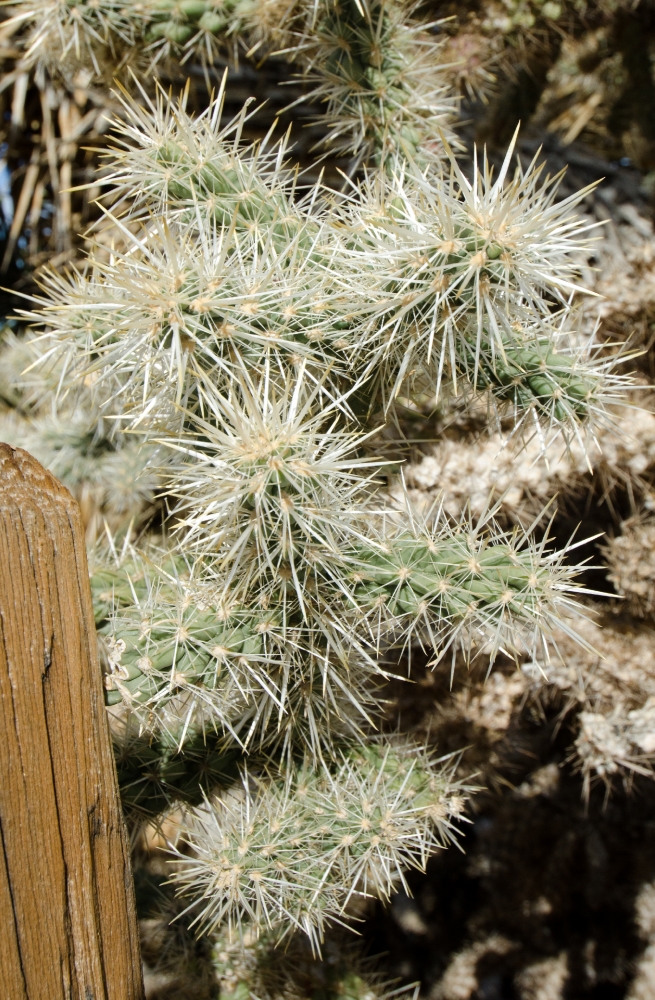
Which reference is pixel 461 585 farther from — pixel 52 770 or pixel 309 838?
pixel 52 770

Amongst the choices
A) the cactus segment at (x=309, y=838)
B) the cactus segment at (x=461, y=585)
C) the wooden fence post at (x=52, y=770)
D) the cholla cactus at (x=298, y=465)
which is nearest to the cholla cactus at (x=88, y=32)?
the cholla cactus at (x=298, y=465)

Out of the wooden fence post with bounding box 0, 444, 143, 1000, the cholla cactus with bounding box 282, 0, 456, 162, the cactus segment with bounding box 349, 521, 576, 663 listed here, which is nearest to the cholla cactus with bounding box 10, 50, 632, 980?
the cactus segment with bounding box 349, 521, 576, 663

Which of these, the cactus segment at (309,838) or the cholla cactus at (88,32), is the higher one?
the cholla cactus at (88,32)

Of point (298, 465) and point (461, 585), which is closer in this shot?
point (298, 465)

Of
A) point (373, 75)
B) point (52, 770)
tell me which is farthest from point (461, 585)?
point (373, 75)

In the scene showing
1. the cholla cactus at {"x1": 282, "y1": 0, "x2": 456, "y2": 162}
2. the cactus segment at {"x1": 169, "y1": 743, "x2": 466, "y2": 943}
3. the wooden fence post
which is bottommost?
the cactus segment at {"x1": 169, "y1": 743, "x2": 466, "y2": 943}

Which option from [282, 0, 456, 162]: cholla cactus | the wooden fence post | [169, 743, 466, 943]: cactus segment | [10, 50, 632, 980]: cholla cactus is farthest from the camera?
[282, 0, 456, 162]: cholla cactus

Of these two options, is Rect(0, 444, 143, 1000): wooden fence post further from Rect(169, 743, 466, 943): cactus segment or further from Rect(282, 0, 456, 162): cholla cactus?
Rect(282, 0, 456, 162): cholla cactus

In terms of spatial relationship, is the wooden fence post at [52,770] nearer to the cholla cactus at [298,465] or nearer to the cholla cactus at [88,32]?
→ the cholla cactus at [298,465]

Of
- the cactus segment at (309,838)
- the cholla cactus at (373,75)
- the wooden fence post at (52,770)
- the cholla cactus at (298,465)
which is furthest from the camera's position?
the cholla cactus at (373,75)
